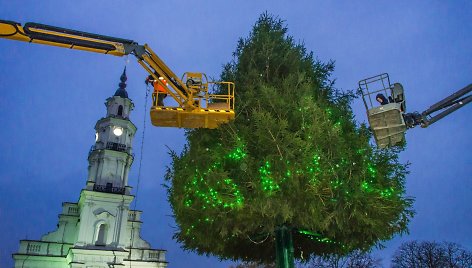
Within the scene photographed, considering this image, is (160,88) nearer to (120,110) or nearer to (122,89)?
(120,110)

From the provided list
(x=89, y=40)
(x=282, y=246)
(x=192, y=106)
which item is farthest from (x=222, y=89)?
(x=282, y=246)

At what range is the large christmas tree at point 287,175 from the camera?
12141mm

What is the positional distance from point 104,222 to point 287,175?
38.3 metres

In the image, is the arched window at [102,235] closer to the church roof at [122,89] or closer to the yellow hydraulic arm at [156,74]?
the church roof at [122,89]

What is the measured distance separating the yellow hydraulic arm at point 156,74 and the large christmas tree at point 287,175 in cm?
66

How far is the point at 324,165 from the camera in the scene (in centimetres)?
1223

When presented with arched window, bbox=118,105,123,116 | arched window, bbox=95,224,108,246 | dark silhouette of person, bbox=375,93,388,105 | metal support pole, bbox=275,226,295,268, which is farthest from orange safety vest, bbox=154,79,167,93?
arched window, bbox=118,105,123,116

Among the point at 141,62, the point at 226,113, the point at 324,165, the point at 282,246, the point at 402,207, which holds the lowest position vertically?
the point at 282,246

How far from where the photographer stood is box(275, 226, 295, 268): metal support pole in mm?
13787

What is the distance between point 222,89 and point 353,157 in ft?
20.1

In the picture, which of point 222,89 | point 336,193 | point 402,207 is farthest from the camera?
point 222,89

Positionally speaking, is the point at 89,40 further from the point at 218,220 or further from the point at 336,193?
the point at 336,193

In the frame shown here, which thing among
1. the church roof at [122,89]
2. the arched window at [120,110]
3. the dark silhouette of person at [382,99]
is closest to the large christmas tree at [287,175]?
the dark silhouette of person at [382,99]

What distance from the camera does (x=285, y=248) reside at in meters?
14.0
